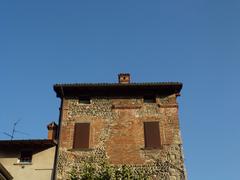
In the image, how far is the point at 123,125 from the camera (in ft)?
62.7

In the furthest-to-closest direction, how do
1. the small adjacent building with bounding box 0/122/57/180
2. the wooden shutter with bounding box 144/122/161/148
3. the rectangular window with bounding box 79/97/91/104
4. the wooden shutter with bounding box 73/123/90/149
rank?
the rectangular window with bounding box 79/97/91/104, the wooden shutter with bounding box 73/123/90/149, the wooden shutter with bounding box 144/122/161/148, the small adjacent building with bounding box 0/122/57/180

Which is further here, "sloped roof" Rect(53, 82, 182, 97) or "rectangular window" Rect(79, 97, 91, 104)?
"rectangular window" Rect(79, 97, 91, 104)

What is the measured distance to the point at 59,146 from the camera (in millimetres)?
18500

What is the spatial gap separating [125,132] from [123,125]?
1.57 ft

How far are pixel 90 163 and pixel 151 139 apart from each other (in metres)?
3.72

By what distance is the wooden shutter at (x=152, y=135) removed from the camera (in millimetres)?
18312

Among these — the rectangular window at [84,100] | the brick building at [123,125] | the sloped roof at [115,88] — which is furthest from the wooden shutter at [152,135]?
the rectangular window at [84,100]

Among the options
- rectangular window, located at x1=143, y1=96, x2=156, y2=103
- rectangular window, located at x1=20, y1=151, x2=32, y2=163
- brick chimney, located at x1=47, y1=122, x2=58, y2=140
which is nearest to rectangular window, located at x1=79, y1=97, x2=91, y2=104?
brick chimney, located at x1=47, y1=122, x2=58, y2=140

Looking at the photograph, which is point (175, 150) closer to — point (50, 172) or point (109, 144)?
point (109, 144)

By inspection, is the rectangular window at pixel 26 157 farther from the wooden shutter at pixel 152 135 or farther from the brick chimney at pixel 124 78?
the brick chimney at pixel 124 78

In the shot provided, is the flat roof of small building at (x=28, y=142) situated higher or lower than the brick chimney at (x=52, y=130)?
lower

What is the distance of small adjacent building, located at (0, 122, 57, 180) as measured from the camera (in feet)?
57.5

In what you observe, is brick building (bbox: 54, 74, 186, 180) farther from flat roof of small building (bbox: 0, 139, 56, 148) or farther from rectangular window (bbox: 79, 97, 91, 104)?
flat roof of small building (bbox: 0, 139, 56, 148)

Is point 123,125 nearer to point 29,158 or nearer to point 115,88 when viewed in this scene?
point 115,88
